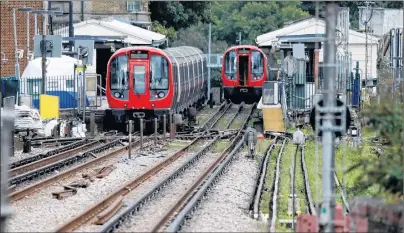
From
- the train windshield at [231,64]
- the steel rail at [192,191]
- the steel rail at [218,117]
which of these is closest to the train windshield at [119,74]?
the steel rail at [218,117]

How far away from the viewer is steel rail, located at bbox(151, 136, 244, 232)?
14.6 metres

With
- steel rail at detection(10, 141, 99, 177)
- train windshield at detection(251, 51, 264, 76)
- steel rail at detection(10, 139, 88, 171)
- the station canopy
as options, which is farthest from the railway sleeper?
train windshield at detection(251, 51, 264, 76)

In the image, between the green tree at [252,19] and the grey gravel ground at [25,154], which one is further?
the green tree at [252,19]

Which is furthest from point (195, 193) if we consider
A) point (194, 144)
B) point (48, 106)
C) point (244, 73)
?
point (244, 73)

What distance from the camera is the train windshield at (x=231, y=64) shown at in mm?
44281

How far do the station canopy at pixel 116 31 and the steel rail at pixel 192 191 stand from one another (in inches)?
572

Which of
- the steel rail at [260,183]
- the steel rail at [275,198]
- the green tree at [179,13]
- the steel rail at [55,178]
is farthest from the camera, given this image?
the green tree at [179,13]

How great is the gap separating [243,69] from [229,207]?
91.9 ft

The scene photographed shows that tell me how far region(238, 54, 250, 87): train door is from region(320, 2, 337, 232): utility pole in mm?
32053

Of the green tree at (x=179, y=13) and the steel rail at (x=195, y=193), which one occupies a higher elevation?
the green tree at (x=179, y=13)

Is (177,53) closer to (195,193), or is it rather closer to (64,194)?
(195,193)

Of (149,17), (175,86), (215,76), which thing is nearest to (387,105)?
(175,86)

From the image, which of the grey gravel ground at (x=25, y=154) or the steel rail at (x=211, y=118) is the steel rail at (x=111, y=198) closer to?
the grey gravel ground at (x=25, y=154)

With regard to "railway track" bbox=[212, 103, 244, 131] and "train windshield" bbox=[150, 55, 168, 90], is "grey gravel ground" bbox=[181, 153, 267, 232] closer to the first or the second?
"train windshield" bbox=[150, 55, 168, 90]
